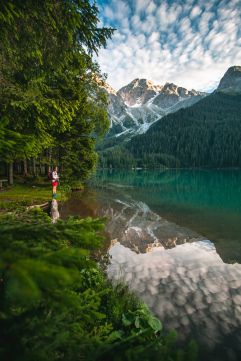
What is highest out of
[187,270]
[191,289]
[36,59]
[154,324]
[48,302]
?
[36,59]

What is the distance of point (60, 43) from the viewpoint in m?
7.04

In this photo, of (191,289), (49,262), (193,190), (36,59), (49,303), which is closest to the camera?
(49,262)

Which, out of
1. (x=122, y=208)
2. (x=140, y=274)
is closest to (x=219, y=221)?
(x=122, y=208)

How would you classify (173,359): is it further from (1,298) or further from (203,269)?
(203,269)

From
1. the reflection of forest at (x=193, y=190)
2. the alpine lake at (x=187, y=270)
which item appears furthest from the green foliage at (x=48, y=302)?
the reflection of forest at (x=193, y=190)

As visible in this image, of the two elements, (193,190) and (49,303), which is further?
(193,190)

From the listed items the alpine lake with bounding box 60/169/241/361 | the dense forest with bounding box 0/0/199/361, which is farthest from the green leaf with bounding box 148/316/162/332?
the alpine lake with bounding box 60/169/241/361

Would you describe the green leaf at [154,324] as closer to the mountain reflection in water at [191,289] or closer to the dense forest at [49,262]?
the dense forest at [49,262]

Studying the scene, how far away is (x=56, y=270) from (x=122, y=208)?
2596cm

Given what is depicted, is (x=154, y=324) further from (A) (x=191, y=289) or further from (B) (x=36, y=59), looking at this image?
(B) (x=36, y=59)

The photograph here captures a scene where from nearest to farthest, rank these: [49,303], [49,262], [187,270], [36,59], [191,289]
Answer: [49,262] < [49,303] < [36,59] < [191,289] < [187,270]

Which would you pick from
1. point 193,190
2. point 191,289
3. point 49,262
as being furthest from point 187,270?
point 193,190

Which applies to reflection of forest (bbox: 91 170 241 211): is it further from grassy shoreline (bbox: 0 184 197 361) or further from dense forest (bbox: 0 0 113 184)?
grassy shoreline (bbox: 0 184 197 361)

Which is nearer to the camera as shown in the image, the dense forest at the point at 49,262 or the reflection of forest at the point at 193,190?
the dense forest at the point at 49,262
